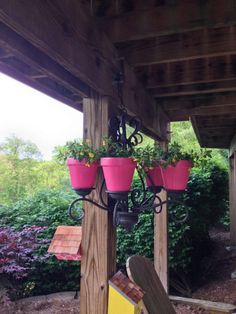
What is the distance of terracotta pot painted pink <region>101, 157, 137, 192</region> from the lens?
132cm

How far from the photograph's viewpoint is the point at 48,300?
11.3ft

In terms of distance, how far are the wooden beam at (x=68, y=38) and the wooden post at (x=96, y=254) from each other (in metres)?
0.26

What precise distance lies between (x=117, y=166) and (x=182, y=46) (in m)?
0.80

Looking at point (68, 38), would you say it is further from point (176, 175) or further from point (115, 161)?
point (176, 175)

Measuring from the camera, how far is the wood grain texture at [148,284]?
1493mm

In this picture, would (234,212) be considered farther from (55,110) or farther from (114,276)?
(55,110)

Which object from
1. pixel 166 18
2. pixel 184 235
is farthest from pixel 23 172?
pixel 166 18

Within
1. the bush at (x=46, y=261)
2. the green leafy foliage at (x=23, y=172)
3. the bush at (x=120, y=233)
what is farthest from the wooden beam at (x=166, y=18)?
the green leafy foliage at (x=23, y=172)

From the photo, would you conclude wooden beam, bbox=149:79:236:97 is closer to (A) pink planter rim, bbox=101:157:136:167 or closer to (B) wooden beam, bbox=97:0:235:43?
(B) wooden beam, bbox=97:0:235:43

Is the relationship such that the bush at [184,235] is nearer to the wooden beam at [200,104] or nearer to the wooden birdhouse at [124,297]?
the wooden beam at [200,104]

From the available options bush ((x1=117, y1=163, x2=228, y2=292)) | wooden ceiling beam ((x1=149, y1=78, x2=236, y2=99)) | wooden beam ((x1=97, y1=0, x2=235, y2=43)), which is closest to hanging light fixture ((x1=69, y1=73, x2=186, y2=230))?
wooden beam ((x1=97, y1=0, x2=235, y2=43))

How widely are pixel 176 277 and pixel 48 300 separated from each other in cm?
143

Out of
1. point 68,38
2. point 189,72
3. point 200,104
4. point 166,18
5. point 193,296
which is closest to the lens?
point 68,38

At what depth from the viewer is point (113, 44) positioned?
167 centimetres
